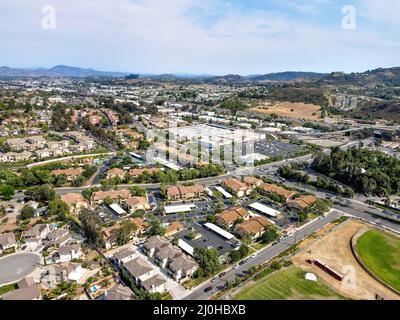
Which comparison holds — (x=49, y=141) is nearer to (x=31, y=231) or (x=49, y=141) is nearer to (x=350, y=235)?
(x=31, y=231)

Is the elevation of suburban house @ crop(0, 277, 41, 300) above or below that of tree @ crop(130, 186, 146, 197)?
below

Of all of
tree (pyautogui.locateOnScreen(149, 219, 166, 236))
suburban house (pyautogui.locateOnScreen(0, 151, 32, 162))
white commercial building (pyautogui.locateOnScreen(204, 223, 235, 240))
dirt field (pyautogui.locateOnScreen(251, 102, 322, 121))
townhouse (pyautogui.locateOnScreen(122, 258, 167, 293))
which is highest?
dirt field (pyautogui.locateOnScreen(251, 102, 322, 121))

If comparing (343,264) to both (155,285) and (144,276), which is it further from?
(144,276)

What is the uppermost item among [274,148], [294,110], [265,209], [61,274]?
[294,110]

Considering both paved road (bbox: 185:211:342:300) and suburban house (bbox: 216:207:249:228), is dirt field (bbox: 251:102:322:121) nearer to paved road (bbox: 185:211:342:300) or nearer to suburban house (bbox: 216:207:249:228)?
paved road (bbox: 185:211:342:300)

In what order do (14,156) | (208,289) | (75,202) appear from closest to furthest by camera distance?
(208,289) → (75,202) → (14,156)

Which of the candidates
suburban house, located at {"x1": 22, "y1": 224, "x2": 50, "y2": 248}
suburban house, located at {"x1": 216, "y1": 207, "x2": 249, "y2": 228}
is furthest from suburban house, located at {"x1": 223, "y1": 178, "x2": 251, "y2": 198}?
suburban house, located at {"x1": 22, "y1": 224, "x2": 50, "y2": 248}

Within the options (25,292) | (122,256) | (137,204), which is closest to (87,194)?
(137,204)

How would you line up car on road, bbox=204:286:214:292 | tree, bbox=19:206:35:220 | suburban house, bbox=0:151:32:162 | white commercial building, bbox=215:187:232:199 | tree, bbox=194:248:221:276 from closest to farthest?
car on road, bbox=204:286:214:292, tree, bbox=194:248:221:276, tree, bbox=19:206:35:220, white commercial building, bbox=215:187:232:199, suburban house, bbox=0:151:32:162
